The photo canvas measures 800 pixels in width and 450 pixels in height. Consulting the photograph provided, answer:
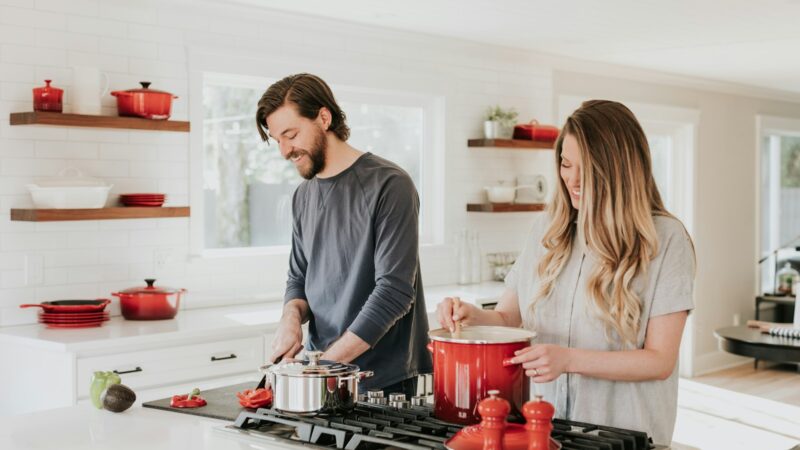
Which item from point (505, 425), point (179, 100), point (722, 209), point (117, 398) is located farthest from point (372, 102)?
point (722, 209)

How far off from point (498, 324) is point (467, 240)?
375 cm

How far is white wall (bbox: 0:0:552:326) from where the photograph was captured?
4141 millimetres

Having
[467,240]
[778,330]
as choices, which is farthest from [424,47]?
[778,330]

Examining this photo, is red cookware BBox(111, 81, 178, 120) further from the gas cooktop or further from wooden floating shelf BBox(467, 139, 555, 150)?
the gas cooktop

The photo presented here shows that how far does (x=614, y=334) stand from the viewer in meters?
2.12

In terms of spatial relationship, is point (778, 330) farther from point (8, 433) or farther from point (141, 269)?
point (8, 433)

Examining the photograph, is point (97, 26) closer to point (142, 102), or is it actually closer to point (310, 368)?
point (142, 102)

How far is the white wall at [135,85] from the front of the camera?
4.14 m

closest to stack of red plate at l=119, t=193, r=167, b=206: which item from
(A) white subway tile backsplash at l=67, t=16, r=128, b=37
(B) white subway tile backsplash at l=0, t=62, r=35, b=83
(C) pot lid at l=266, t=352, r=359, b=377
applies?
(B) white subway tile backsplash at l=0, t=62, r=35, b=83

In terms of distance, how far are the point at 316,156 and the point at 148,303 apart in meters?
1.84

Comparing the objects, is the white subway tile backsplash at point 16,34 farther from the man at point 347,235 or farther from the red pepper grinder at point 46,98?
the man at point 347,235

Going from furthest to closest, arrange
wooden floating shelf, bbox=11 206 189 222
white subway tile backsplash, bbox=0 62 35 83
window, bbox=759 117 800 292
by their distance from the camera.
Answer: window, bbox=759 117 800 292
white subway tile backsplash, bbox=0 62 35 83
wooden floating shelf, bbox=11 206 189 222

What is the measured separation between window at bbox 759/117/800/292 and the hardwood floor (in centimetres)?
106

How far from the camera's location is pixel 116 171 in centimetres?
445
